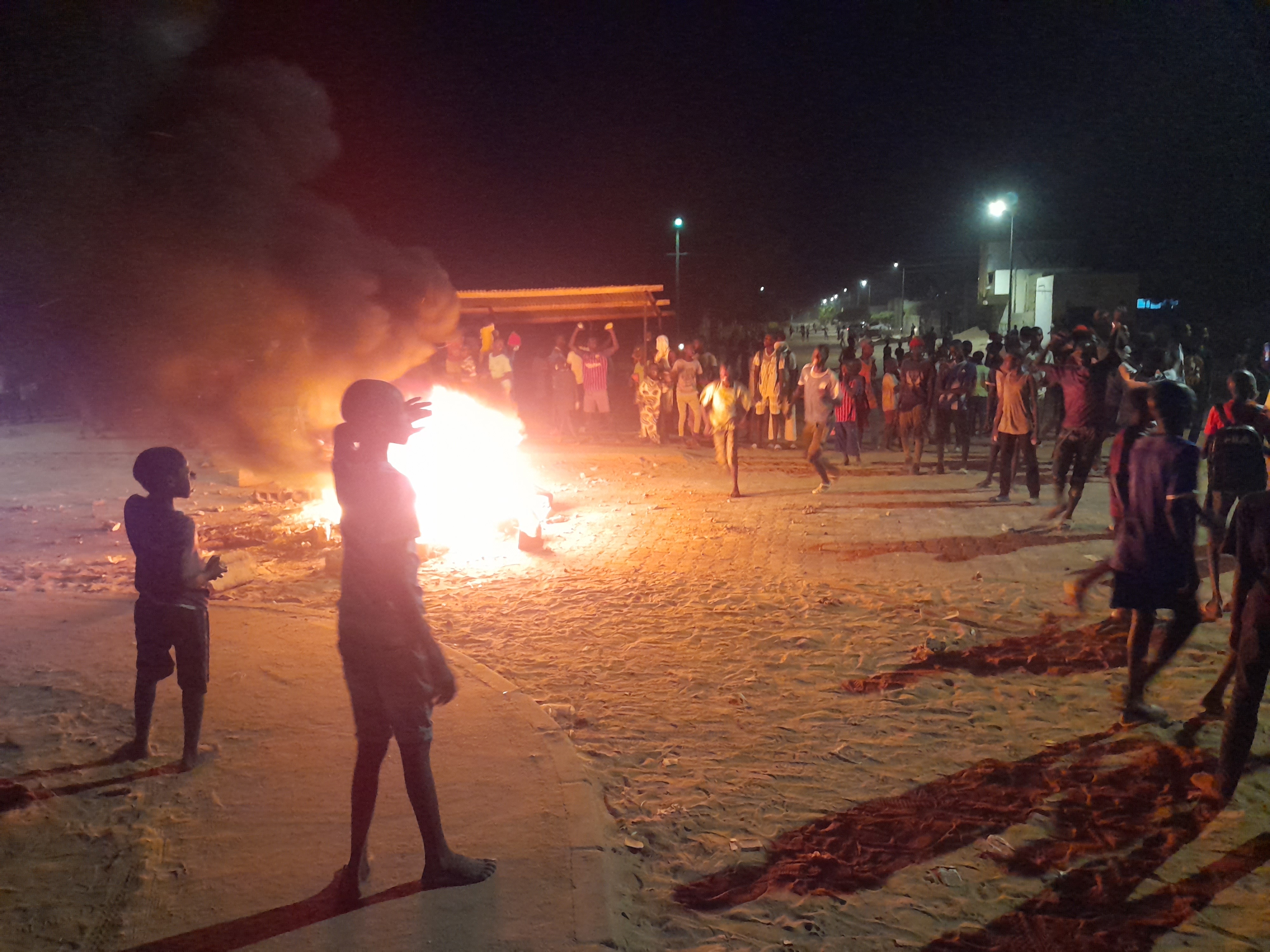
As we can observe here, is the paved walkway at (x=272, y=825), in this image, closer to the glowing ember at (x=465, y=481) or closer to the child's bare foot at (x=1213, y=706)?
the child's bare foot at (x=1213, y=706)

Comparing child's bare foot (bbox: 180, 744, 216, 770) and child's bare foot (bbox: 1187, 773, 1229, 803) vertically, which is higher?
child's bare foot (bbox: 1187, 773, 1229, 803)

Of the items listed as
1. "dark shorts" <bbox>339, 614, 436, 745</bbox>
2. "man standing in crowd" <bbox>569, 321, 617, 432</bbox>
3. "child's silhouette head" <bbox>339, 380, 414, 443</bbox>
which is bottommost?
"dark shorts" <bbox>339, 614, 436, 745</bbox>

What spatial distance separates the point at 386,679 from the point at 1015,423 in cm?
958

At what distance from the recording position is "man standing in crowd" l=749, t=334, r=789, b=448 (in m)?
16.2

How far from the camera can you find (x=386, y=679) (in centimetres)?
344

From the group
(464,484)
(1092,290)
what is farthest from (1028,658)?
(1092,290)

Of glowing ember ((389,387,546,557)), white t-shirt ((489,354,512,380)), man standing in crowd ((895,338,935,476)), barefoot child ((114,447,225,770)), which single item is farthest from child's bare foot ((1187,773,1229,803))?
white t-shirt ((489,354,512,380))

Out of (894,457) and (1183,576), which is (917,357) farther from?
(1183,576)

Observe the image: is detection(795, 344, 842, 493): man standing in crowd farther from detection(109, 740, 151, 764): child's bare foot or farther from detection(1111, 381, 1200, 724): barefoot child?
detection(109, 740, 151, 764): child's bare foot

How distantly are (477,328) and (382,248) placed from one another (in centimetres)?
273

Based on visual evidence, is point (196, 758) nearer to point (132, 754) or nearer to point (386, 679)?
point (132, 754)

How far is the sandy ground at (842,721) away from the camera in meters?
3.55

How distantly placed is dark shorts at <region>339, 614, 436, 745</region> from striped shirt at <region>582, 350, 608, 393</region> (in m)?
15.4

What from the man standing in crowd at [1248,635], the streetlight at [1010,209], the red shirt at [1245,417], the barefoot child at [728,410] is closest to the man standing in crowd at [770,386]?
the barefoot child at [728,410]
